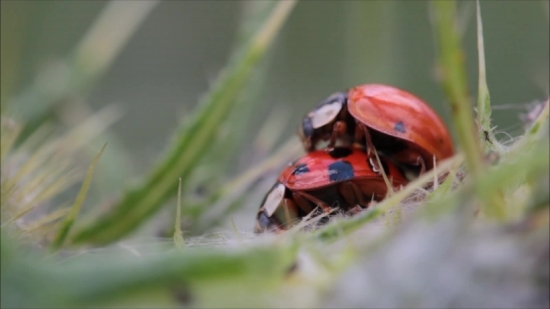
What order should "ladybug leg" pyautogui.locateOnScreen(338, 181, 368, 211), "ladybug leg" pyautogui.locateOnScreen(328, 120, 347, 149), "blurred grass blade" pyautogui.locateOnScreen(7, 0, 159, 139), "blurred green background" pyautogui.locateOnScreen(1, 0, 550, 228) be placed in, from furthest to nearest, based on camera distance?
"blurred green background" pyautogui.locateOnScreen(1, 0, 550, 228) < "blurred grass blade" pyautogui.locateOnScreen(7, 0, 159, 139) < "ladybug leg" pyautogui.locateOnScreen(328, 120, 347, 149) < "ladybug leg" pyautogui.locateOnScreen(338, 181, 368, 211)

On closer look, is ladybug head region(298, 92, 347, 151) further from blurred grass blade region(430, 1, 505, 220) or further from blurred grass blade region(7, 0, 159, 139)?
blurred grass blade region(430, 1, 505, 220)

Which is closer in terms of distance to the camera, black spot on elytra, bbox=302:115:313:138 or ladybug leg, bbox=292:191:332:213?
ladybug leg, bbox=292:191:332:213

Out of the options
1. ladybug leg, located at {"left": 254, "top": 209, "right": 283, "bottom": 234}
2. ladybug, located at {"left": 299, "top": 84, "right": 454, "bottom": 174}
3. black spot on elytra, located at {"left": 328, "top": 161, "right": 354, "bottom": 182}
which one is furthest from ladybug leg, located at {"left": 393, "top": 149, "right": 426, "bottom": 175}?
ladybug leg, located at {"left": 254, "top": 209, "right": 283, "bottom": 234}

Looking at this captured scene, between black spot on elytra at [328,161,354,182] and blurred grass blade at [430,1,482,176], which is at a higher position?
blurred grass blade at [430,1,482,176]

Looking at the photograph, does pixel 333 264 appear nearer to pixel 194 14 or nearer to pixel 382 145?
pixel 382 145

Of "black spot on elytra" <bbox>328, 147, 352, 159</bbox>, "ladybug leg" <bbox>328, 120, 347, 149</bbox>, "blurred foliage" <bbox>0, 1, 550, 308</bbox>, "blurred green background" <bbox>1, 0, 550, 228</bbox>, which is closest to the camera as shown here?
"blurred foliage" <bbox>0, 1, 550, 308</bbox>

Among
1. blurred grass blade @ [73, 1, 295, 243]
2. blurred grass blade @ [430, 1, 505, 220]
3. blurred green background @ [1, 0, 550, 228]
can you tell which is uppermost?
blurred grass blade @ [430, 1, 505, 220]
